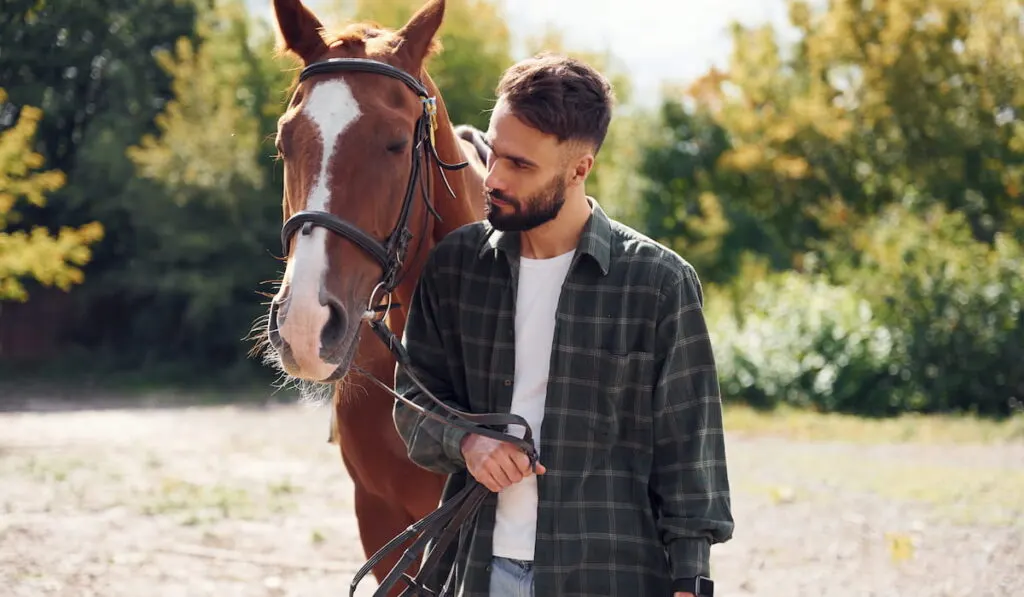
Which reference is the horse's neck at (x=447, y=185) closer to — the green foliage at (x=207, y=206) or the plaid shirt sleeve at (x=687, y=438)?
the plaid shirt sleeve at (x=687, y=438)

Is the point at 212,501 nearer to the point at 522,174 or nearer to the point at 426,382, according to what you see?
the point at 426,382

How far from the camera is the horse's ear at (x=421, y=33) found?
9.85 feet

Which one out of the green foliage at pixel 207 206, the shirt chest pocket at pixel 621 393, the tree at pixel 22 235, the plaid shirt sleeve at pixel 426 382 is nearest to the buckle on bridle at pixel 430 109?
the plaid shirt sleeve at pixel 426 382

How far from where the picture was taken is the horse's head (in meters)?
2.42

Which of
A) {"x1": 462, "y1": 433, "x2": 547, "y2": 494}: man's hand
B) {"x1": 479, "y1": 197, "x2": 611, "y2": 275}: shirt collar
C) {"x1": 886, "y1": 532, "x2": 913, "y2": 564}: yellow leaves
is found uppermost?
{"x1": 479, "y1": 197, "x2": 611, "y2": 275}: shirt collar

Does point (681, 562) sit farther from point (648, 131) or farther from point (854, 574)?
point (648, 131)

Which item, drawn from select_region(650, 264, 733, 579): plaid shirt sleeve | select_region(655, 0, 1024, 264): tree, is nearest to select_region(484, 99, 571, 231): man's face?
select_region(650, 264, 733, 579): plaid shirt sleeve

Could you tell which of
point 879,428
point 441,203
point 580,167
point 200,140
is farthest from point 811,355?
point 580,167

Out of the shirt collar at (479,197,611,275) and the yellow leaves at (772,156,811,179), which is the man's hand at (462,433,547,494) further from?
the yellow leaves at (772,156,811,179)

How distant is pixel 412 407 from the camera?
2.54 metres

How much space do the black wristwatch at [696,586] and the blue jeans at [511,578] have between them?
33cm

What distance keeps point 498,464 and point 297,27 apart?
1431mm

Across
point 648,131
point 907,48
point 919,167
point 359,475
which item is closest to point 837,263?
point 919,167

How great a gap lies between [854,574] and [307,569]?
3.40 meters
